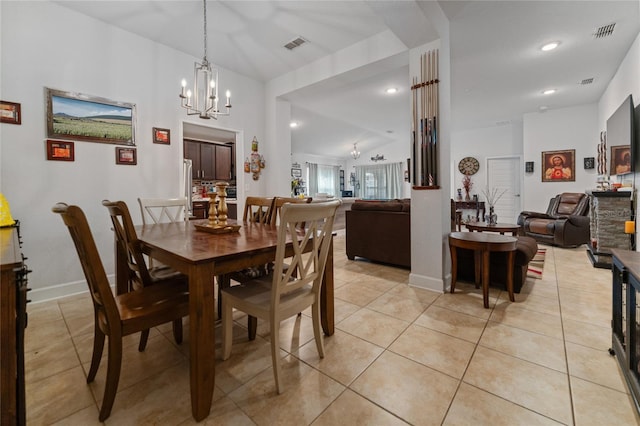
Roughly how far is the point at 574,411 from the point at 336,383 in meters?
1.11

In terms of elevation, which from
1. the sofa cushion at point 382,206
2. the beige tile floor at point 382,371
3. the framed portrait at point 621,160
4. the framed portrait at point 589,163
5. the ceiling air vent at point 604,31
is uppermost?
the ceiling air vent at point 604,31

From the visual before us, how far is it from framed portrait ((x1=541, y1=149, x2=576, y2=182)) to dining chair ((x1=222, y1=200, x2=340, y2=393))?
6.92m

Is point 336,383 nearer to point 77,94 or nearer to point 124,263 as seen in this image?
point 124,263

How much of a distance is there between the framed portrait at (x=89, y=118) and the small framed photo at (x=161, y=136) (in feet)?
0.73

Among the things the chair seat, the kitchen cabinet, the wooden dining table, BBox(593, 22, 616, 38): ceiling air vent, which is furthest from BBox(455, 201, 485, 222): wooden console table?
the chair seat

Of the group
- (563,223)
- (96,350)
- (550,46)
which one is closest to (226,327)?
(96,350)

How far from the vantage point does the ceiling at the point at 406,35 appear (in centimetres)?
269

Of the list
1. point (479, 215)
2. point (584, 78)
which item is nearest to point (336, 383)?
point (584, 78)

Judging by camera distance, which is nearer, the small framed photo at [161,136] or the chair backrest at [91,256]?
the chair backrest at [91,256]

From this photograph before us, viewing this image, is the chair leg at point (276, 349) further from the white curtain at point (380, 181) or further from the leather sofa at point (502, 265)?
the white curtain at point (380, 181)

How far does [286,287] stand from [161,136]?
Answer: 2987 mm

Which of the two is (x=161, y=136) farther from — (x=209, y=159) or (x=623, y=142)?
(x=623, y=142)

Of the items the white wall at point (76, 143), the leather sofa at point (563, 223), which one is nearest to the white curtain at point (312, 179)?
the leather sofa at point (563, 223)

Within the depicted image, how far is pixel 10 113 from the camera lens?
2465 millimetres
